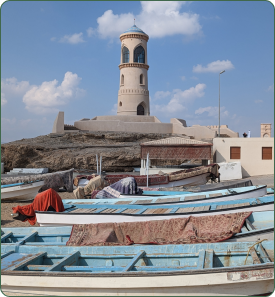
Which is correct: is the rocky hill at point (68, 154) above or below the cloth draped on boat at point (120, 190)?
above

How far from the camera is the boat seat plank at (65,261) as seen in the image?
548 centimetres

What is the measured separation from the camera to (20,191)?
15188 mm

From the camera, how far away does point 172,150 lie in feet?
69.6

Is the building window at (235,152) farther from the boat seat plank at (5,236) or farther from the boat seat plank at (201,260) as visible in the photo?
the boat seat plank at (201,260)

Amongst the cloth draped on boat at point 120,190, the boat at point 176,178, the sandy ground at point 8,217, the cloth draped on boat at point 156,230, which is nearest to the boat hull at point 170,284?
the cloth draped on boat at point 156,230

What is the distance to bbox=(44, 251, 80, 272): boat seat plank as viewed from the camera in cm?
548

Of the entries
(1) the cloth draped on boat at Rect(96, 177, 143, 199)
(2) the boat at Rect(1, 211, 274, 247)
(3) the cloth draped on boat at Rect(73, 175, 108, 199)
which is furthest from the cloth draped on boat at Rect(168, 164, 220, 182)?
(2) the boat at Rect(1, 211, 274, 247)

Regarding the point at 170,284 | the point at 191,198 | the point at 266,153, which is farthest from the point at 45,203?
the point at 266,153

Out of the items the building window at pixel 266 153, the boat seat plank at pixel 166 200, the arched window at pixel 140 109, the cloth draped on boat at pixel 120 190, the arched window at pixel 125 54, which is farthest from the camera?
the arched window at pixel 140 109

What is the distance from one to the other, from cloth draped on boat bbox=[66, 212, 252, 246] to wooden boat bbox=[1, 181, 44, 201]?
813 cm

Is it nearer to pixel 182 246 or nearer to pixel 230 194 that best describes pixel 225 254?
pixel 182 246

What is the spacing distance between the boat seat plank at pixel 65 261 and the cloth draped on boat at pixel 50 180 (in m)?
10.4

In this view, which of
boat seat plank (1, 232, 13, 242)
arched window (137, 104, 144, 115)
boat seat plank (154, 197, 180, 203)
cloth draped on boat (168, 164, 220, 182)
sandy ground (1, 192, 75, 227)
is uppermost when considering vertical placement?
arched window (137, 104, 144, 115)

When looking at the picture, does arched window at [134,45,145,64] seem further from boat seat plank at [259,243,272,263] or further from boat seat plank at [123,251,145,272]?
boat seat plank at [259,243,272,263]
